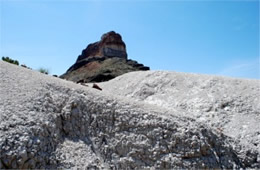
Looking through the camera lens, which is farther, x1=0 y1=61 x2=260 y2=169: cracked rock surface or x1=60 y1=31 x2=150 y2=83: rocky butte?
x1=60 y1=31 x2=150 y2=83: rocky butte

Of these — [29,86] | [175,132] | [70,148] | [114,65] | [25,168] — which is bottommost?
[25,168]

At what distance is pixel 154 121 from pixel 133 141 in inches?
37.7

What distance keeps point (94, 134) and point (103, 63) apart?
2742cm

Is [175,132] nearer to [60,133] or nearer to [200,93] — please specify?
[60,133]

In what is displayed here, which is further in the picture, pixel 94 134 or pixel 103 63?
pixel 103 63

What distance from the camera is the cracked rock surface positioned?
5.23 metres

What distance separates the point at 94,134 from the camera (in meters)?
6.47

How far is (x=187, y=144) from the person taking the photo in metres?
6.54

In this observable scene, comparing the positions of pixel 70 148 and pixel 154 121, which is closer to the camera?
pixel 70 148

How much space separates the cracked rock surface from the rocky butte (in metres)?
18.6

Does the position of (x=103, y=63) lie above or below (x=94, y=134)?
above

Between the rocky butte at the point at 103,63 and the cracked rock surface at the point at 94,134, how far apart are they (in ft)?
61.1

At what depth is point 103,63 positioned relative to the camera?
110ft

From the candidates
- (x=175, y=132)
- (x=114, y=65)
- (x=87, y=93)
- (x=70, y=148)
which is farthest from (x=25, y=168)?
(x=114, y=65)
